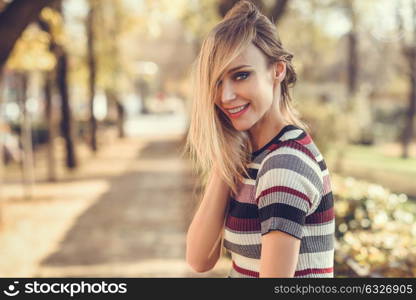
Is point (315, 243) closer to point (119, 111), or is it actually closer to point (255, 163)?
point (255, 163)

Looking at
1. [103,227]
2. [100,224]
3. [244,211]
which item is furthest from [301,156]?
[100,224]

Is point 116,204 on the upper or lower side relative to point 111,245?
upper

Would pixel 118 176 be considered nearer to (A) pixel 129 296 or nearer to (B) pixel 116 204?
(B) pixel 116 204

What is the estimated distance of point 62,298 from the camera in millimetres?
2373

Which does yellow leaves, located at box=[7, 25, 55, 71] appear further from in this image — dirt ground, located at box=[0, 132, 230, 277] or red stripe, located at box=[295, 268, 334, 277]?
red stripe, located at box=[295, 268, 334, 277]

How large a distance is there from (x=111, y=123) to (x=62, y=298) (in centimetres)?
3022

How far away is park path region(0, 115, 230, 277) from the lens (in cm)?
733

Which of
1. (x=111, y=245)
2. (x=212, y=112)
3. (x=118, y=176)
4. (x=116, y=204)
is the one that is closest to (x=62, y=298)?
(x=212, y=112)

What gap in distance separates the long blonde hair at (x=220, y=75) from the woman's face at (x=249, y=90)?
0.08ft

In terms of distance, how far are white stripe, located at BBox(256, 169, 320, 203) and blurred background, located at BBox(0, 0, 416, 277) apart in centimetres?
95

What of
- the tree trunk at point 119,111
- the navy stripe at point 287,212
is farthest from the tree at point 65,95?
the navy stripe at point 287,212

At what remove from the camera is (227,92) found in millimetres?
1788

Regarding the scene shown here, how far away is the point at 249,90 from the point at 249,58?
99 mm

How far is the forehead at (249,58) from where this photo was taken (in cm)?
175
